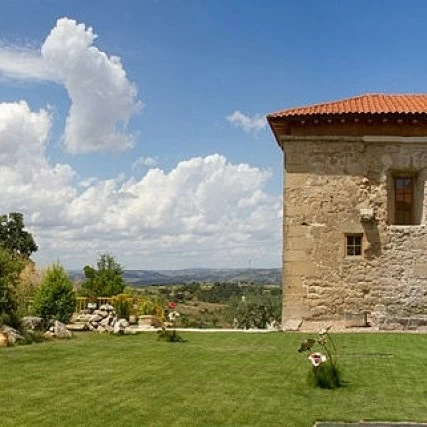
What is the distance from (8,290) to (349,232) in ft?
30.4

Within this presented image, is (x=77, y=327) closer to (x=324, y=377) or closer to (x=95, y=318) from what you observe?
(x=95, y=318)

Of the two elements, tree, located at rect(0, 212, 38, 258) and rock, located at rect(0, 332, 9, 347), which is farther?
tree, located at rect(0, 212, 38, 258)

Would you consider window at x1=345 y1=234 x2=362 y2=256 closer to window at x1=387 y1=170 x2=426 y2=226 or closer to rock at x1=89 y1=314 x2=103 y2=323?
window at x1=387 y1=170 x2=426 y2=226

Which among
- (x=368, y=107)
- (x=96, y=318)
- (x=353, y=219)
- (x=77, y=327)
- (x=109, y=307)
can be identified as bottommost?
(x=77, y=327)

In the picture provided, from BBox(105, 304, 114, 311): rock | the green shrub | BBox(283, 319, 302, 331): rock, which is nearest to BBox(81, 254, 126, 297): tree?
BBox(105, 304, 114, 311): rock

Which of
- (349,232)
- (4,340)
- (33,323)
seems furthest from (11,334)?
(349,232)

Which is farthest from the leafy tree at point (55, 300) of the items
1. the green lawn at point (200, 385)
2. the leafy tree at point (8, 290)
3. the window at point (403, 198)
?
the window at point (403, 198)

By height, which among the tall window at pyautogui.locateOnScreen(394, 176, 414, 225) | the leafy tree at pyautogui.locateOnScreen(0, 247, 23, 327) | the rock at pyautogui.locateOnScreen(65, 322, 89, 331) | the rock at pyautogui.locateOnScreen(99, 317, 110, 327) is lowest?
the rock at pyautogui.locateOnScreen(65, 322, 89, 331)

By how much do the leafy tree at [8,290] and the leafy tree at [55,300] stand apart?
124 inches

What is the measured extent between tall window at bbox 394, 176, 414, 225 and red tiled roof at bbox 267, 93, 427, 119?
201 cm

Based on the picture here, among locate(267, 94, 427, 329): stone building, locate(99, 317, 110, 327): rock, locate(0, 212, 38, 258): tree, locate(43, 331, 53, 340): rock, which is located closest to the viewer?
locate(43, 331, 53, 340): rock

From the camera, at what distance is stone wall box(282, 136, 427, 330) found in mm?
19031

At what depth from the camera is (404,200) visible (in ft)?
64.7

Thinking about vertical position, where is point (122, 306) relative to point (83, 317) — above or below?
above
